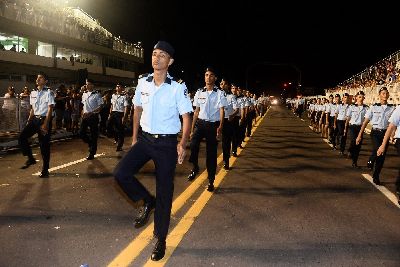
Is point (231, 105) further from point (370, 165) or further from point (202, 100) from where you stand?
point (370, 165)

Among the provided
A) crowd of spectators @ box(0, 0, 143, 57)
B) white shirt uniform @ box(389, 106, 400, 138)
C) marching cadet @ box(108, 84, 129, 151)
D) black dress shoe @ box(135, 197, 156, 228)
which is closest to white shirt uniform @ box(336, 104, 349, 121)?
white shirt uniform @ box(389, 106, 400, 138)

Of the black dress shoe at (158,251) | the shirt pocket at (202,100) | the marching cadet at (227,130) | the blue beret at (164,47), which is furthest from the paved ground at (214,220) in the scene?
the blue beret at (164,47)

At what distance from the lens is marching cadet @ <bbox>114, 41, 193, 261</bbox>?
4203mm

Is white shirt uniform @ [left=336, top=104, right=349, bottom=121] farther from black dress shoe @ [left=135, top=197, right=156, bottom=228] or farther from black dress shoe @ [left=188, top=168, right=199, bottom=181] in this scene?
black dress shoe @ [left=135, top=197, right=156, bottom=228]

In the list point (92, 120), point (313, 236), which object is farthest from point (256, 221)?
point (92, 120)

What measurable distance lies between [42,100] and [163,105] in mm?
4624

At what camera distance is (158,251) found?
404 cm

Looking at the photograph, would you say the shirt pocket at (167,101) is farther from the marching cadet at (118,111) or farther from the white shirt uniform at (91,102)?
the marching cadet at (118,111)

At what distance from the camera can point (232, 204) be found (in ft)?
20.3

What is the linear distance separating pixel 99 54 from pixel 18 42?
55.1 ft

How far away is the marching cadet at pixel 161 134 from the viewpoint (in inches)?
165

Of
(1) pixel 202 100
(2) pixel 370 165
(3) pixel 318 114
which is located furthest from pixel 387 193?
(3) pixel 318 114

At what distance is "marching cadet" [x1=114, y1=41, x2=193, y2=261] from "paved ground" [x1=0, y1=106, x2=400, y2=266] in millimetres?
388

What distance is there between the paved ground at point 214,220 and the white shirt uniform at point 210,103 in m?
1.20
